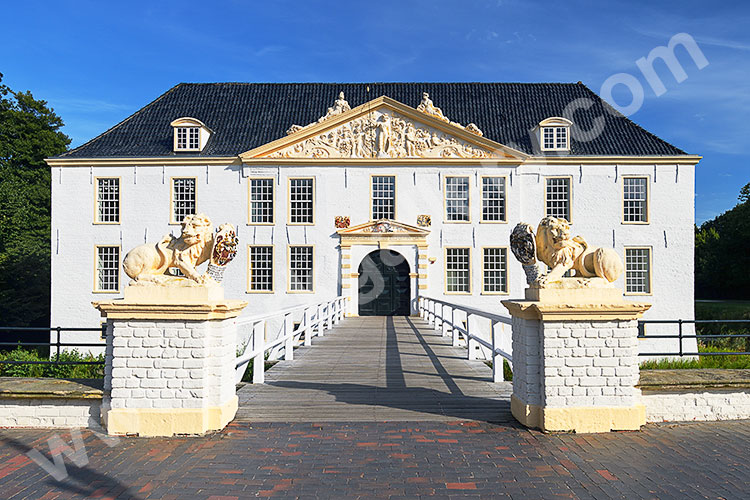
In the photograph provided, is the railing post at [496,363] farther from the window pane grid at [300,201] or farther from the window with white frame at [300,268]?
the window pane grid at [300,201]

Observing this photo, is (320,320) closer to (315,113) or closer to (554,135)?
(315,113)

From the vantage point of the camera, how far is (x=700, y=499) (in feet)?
13.2

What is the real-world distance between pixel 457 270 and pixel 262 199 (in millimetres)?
9117

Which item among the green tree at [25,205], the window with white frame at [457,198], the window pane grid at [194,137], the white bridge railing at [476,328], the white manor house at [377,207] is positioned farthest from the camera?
the green tree at [25,205]

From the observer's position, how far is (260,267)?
2373cm

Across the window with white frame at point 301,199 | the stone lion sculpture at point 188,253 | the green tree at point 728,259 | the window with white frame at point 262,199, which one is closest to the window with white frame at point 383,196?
the window with white frame at point 301,199

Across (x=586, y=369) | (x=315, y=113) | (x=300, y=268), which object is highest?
(x=315, y=113)

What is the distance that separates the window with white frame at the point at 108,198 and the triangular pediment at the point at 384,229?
10216mm

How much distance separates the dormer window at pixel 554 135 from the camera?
2414 cm

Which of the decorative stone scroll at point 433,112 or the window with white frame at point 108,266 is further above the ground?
the decorative stone scroll at point 433,112

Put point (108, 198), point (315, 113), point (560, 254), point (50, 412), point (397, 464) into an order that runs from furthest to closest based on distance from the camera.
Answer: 1. point (315, 113)
2. point (108, 198)
3. point (560, 254)
4. point (50, 412)
5. point (397, 464)

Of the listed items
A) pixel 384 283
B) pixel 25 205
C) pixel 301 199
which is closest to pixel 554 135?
pixel 384 283

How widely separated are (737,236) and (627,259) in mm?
23243

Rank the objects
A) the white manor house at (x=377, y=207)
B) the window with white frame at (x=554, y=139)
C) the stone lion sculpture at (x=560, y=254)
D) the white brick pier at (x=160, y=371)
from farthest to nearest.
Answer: the window with white frame at (x=554, y=139)
the white manor house at (x=377, y=207)
the stone lion sculpture at (x=560, y=254)
the white brick pier at (x=160, y=371)
